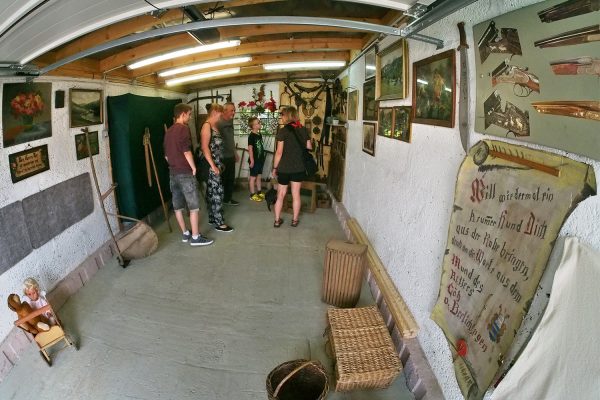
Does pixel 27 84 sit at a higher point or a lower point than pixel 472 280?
higher

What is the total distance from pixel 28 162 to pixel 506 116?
11.8 ft

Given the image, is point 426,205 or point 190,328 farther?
point 190,328

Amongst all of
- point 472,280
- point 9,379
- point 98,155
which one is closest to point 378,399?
point 472,280

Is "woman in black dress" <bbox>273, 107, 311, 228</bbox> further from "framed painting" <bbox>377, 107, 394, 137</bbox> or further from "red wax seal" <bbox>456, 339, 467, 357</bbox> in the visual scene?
"red wax seal" <bbox>456, 339, 467, 357</bbox>

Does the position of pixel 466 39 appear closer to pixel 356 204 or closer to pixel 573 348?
pixel 573 348

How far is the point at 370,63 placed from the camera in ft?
11.8

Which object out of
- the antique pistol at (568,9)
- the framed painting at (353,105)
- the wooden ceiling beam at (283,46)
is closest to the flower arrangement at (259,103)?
the framed painting at (353,105)

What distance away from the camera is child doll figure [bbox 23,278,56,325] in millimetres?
2354

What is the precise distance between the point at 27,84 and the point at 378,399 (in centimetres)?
382

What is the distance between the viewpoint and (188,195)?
13.6 feet

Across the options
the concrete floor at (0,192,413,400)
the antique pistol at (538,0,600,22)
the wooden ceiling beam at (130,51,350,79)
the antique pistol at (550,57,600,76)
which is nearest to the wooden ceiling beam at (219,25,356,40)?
the wooden ceiling beam at (130,51,350,79)

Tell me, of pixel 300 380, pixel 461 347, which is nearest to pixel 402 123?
pixel 461 347

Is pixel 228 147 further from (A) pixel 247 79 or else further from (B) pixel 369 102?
(B) pixel 369 102

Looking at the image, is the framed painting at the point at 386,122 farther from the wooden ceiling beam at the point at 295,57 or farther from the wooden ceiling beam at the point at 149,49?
the wooden ceiling beam at the point at 149,49
